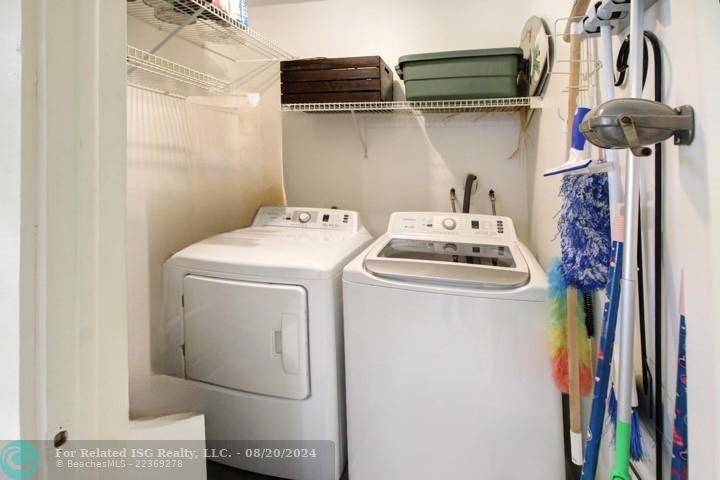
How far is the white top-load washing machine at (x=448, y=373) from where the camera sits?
1.29 meters

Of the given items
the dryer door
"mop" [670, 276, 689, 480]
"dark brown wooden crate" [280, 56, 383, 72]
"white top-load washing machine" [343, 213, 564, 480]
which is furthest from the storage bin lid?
"mop" [670, 276, 689, 480]

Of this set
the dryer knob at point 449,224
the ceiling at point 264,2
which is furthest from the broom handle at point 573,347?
the ceiling at point 264,2

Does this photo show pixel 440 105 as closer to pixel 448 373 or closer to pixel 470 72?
pixel 470 72

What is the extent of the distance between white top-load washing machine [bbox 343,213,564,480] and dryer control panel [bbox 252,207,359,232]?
0.61 meters

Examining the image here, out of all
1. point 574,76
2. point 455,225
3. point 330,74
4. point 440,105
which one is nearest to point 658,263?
point 574,76

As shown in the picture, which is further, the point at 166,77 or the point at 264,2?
the point at 264,2

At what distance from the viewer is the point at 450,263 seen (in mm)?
1473

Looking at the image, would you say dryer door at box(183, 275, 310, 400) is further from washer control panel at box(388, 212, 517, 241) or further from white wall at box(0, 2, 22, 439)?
white wall at box(0, 2, 22, 439)

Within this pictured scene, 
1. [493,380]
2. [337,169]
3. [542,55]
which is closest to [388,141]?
[337,169]

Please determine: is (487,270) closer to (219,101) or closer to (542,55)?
(542,55)

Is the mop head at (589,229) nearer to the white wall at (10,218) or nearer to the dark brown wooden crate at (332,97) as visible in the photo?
the white wall at (10,218)

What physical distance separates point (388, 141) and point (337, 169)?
37 centimetres

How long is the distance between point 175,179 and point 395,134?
1278 mm

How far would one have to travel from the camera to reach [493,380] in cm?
132
